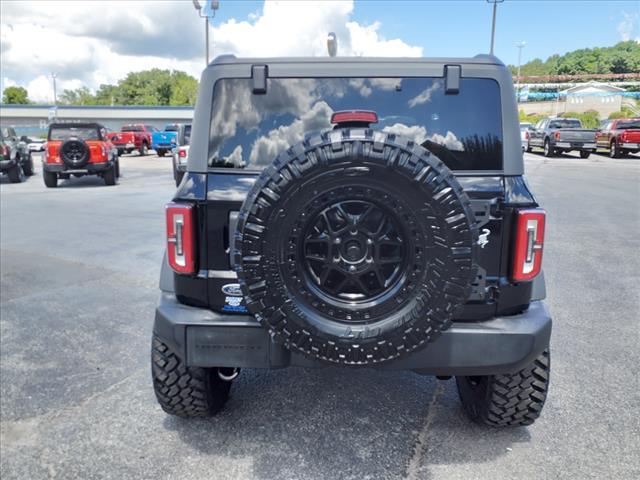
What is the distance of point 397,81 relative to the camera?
106 inches

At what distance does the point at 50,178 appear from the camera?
15.4 m

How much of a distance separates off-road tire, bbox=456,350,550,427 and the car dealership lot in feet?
0.48

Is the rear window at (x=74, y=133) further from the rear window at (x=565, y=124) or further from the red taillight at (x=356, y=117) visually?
the rear window at (x=565, y=124)

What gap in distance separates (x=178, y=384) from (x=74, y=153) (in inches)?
552

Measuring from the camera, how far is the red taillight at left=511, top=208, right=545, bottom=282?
8.29 ft

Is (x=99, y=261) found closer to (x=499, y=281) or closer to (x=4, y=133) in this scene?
(x=499, y=281)

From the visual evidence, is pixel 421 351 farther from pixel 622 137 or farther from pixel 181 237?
pixel 622 137

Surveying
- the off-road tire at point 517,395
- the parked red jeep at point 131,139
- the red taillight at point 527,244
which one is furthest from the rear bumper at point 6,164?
the red taillight at point 527,244

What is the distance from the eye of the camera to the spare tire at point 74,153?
49.3ft

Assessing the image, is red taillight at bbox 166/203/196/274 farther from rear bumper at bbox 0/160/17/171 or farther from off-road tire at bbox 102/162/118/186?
rear bumper at bbox 0/160/17/171

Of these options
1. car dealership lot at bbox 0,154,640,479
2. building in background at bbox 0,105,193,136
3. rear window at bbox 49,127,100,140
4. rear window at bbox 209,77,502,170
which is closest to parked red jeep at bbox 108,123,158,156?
rear window at bbox 49,127,100,140

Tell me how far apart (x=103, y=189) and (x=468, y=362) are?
46.8ft

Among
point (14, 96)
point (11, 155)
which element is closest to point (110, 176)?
point (11, 155)

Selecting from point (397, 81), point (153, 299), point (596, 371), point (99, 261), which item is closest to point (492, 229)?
point (397, 81)
